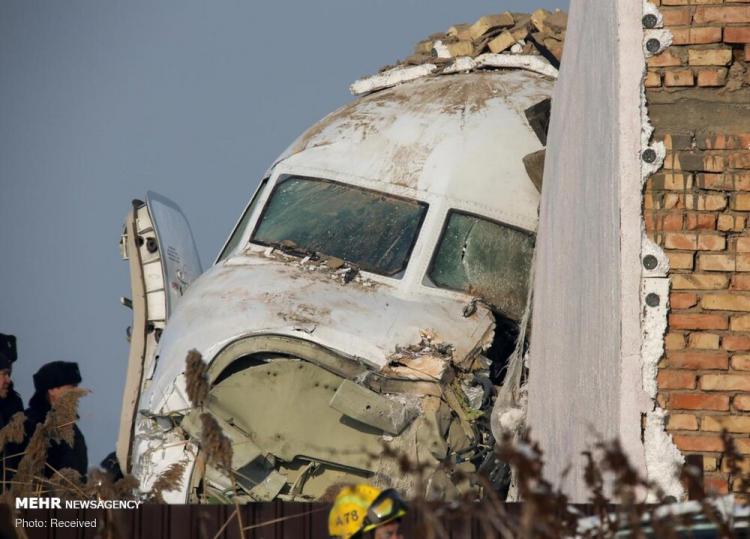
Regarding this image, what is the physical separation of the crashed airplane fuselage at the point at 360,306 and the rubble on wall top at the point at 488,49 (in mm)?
135

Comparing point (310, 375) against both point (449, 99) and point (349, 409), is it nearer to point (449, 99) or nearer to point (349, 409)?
point (349, 409)

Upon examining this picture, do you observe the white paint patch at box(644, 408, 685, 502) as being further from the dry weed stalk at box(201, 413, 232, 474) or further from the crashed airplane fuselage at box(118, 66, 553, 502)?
the dry weed stalk at box(201, 413, 232, 474)

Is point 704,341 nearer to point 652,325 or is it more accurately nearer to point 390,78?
point 652,325

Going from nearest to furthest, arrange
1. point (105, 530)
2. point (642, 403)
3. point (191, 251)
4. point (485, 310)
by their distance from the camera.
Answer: point (105, 530), point (642, 403), point (485, 310), point (191, 251)

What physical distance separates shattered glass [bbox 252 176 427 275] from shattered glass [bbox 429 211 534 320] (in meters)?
0.25

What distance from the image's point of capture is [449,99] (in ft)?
39.0

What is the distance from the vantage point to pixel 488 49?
1278 centimetres

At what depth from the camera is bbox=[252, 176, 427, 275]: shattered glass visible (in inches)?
425

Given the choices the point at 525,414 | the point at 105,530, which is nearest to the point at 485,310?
the point at 525,414

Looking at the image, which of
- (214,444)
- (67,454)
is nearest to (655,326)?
(214,444)

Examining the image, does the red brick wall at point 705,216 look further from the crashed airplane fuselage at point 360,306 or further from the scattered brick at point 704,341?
the crashed airplane fuselage at point 360,306

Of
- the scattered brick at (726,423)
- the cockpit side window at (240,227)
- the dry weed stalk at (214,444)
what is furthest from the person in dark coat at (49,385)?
the dry weed stalk at (214,444)

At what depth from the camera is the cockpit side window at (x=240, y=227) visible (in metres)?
11.7

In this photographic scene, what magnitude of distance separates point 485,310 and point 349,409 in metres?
1.56
